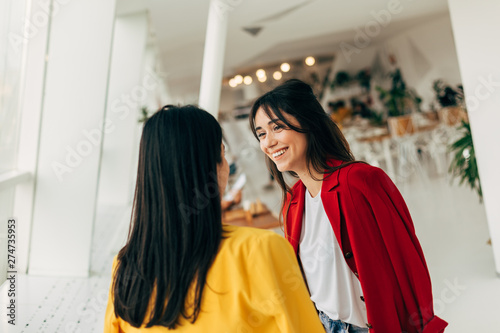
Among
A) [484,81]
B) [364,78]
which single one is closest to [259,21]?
[484,81]

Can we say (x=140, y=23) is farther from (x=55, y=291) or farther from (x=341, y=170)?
(x=341, y=170)

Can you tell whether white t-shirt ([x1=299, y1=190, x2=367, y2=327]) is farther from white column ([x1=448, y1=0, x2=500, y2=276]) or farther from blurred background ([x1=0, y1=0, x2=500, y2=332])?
white column ([x1=448, y1=0, x2=500, y2=276])

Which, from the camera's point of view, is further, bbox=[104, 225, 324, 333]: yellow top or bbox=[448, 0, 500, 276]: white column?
bbox=[448, 0, 500, 276]: white column

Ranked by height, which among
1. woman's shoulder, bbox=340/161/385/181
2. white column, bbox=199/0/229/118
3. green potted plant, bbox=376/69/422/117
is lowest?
woman's shoulder, bbox=340/161/385/181

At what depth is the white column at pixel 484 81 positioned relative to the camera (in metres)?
2.58

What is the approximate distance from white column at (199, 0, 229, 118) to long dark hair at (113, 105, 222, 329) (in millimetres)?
3171

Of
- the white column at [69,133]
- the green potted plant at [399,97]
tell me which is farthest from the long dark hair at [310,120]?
the green potted plant at [399,97]

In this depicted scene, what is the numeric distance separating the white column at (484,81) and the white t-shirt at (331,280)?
6.85ft

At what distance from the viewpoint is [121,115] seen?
654 centimetres

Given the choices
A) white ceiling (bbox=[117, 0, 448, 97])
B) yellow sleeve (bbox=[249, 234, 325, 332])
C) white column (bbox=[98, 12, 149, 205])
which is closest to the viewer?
yellow sleeve (bbox=[249, 234, 325, 332])

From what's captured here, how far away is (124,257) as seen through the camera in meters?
0.87

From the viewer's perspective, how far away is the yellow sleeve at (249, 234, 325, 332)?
731mm

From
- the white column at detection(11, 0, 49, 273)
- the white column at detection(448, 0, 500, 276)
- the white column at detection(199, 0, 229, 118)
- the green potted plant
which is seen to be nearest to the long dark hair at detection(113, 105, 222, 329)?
the white column at detection(448, 0, 500, 276)

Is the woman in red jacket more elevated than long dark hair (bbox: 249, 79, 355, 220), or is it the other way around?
long dark hair (bbox: 249, 79, 355, 220)
